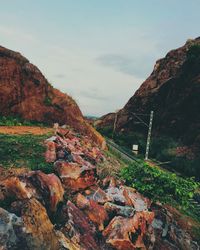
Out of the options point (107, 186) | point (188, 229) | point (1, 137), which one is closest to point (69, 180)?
point (107, 186)

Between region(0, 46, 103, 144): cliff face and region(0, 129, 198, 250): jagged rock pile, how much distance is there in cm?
718

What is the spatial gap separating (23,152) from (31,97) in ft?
30.3

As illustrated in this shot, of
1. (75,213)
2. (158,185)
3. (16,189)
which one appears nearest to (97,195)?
(75,213)

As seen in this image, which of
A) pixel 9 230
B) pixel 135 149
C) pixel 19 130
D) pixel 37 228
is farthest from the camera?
pixel 135 149

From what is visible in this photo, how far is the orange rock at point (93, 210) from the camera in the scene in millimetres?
12180

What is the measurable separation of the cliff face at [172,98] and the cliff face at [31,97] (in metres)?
18.7

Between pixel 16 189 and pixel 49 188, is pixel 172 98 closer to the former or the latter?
pixel 49 188

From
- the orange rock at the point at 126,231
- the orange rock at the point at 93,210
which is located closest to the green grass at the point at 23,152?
the orange rock at the point at 93,210

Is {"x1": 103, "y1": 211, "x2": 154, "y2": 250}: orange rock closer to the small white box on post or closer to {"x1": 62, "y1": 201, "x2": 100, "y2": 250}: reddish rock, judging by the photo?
{"x1": 62, "y1": 201, "x2": 100, "y2": 250}: reddish rock

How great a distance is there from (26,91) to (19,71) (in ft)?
4.91

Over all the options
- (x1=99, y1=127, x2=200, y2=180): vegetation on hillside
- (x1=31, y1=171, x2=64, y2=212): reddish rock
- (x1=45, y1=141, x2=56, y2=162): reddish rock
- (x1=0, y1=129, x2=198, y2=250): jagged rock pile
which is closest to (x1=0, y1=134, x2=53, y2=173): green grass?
(x1=45, y1=141, x2=56, y2=162): reddish rock

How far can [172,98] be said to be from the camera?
45281mm

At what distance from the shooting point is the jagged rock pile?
1034cm

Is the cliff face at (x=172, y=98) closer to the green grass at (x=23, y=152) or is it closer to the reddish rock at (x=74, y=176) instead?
the green grass at (x=23, y=152)
